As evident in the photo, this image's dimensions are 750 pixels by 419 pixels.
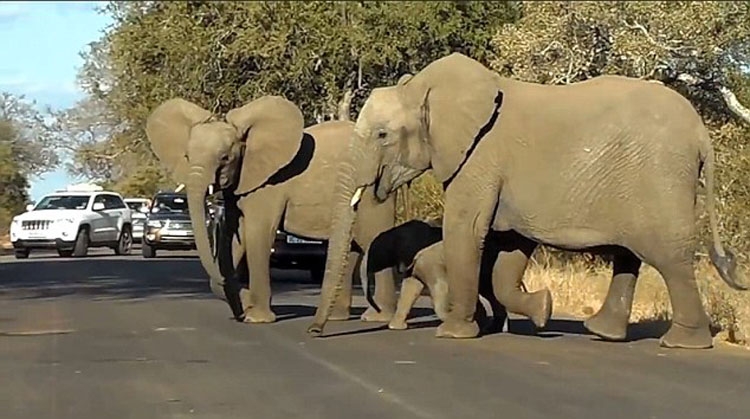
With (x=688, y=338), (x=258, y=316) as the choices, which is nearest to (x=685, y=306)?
(x=688, y=338)

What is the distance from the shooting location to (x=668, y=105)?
1487cm

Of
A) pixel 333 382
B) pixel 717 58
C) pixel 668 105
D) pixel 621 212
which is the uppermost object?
pixel 717 58

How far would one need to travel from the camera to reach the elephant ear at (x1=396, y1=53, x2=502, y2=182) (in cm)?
1516

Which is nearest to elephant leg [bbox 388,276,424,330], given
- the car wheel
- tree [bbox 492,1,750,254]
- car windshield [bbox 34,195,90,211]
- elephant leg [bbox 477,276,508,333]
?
elephant leg [bbox 477,276,508,333]

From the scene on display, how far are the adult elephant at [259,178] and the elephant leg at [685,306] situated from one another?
365 cm

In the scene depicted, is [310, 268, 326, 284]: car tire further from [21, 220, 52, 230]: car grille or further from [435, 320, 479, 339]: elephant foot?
[21, 220, 52, 230]: car grille

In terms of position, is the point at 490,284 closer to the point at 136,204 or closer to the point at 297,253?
the point at 297,253

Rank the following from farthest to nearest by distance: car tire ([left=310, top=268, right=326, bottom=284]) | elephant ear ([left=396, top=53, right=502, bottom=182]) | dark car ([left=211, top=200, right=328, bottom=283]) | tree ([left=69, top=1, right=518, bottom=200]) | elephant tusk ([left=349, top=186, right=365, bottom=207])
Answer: tree ([left=69, top=1, right=518, bottom=200])
car tire ([left=310, top=268, right=326, bottom=284])
dark car ([left=211, top=200, right=328, bottom=283])
elephant tusk ([left=349, top=186, right=365, bottom=207])
elephant ear ([left=396, top=53, right=502, bottom=182])

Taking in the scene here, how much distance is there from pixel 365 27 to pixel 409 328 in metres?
16.4

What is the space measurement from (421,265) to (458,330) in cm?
119

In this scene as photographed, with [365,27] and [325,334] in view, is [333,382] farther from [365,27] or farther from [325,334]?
[365,27]

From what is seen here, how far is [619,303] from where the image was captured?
15.6m

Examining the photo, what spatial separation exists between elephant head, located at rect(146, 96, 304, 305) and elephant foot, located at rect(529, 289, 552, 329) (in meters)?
3.48

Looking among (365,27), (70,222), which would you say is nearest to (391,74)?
(365,27)
